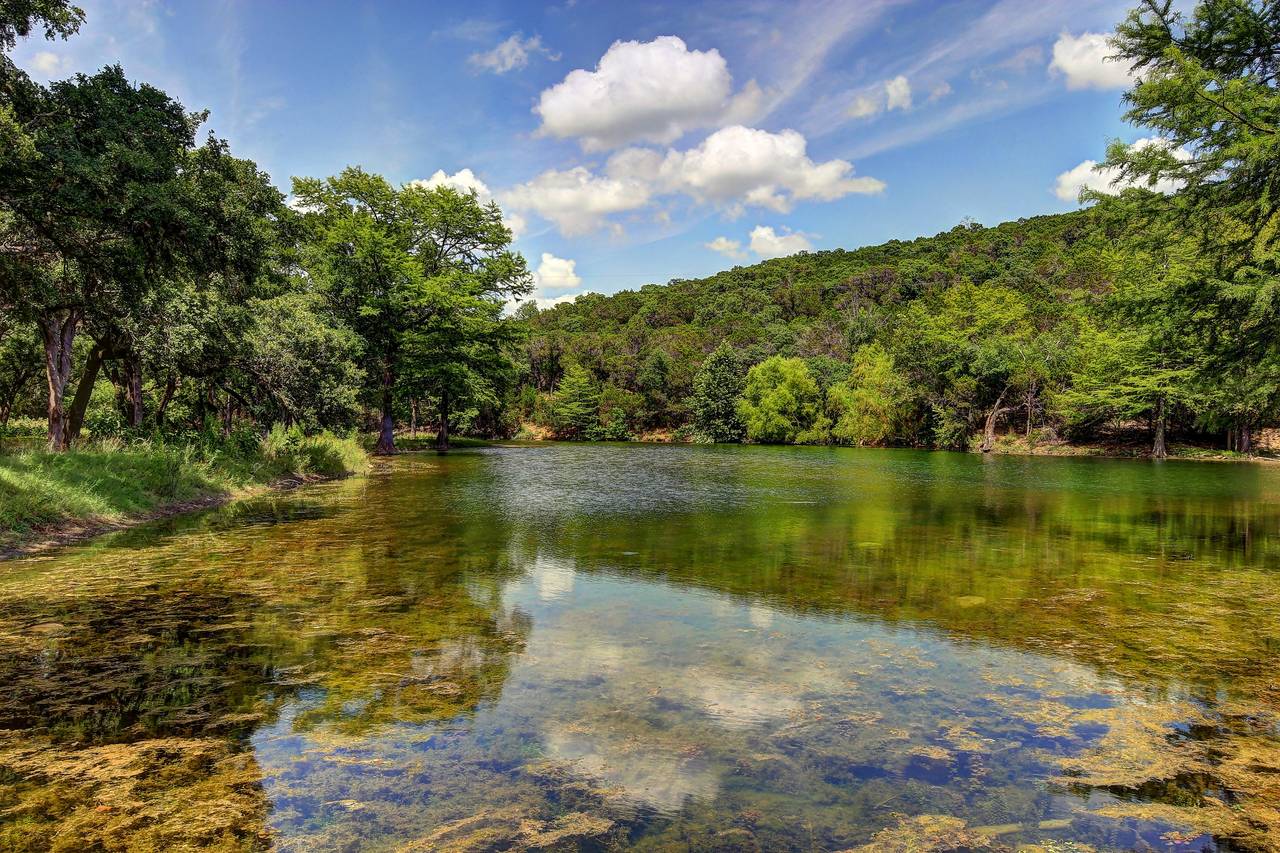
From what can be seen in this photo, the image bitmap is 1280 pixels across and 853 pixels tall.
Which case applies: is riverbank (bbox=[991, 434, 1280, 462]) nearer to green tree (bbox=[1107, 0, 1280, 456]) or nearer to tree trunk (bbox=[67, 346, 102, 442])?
green tree (bbox=[1107, 0, 1280, 456])

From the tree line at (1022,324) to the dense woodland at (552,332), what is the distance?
141 millimetres

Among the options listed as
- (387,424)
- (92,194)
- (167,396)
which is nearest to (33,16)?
(92,194)

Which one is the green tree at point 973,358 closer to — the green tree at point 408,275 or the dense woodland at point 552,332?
the dense woodland at point 552,332

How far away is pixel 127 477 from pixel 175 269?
5198 millimetres

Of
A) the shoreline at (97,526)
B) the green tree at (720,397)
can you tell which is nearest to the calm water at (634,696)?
the shoreline at (97,526)

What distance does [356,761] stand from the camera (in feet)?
15.1

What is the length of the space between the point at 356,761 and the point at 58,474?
13.6m

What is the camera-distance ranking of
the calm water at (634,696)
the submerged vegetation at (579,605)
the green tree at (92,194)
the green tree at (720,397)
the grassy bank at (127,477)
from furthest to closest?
the green tree at (720,397) → the grassy bank at (127,477) → the green tree at (92,194) → the submerged vegetation at (579,605) → the calm water at (634,696)

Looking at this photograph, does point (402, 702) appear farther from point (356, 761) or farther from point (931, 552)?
point (931, 552)

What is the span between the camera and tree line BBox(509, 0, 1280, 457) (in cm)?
1653

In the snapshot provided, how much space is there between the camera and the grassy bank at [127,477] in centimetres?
1238

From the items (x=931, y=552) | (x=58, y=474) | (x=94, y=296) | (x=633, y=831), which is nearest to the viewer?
(x=633, y=831)

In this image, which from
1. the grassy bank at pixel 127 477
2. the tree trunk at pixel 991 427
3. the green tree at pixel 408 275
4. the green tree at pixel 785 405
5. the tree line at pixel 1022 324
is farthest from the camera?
the green tree at pixel 785 405

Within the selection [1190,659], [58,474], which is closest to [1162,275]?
[1190,659]
